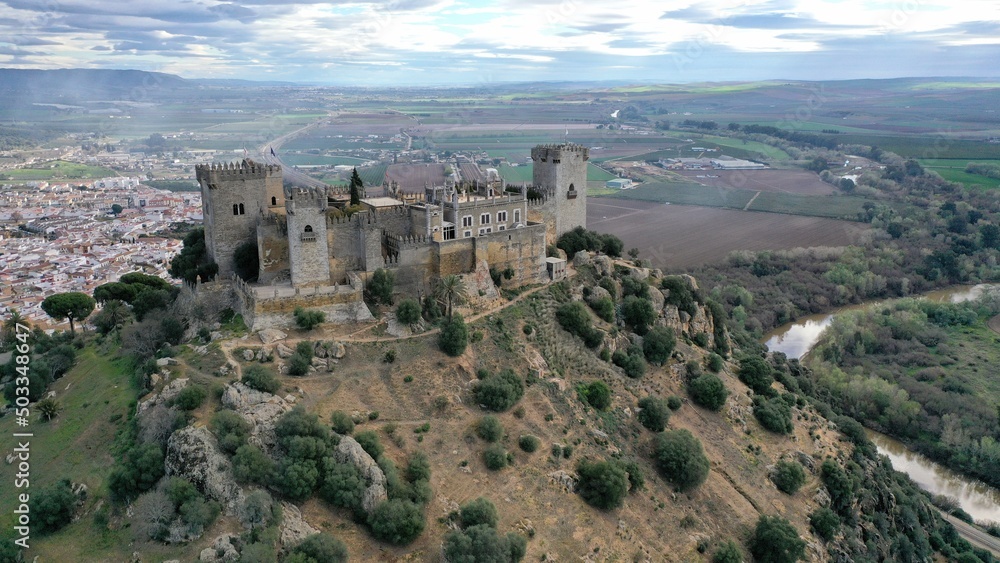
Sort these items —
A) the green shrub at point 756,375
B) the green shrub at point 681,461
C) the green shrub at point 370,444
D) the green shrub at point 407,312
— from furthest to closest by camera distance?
1. the green shrub at point 756,375
2. the green shrub at point 407,312
3. the green shrub at point 681,461
4. the green shrub at point 370,444

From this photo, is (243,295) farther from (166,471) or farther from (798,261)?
(798,261)

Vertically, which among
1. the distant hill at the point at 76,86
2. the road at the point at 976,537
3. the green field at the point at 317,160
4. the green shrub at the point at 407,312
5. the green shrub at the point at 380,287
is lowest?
the road at the point at 976,537

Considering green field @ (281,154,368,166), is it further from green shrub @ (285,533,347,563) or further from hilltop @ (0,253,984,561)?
green shrub @ (285,533,347,563)

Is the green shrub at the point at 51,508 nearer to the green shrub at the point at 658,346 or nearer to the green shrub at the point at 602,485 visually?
the green shrub at the point at 602,485

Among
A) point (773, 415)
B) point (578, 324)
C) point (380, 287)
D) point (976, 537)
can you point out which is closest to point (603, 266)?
point (578, 324)

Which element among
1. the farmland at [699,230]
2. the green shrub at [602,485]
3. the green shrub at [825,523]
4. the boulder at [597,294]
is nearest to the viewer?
the green shrub at [602,485]

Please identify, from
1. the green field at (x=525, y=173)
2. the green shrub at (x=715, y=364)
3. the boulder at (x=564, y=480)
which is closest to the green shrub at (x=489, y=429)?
the boulder at (x=564, y=480)
